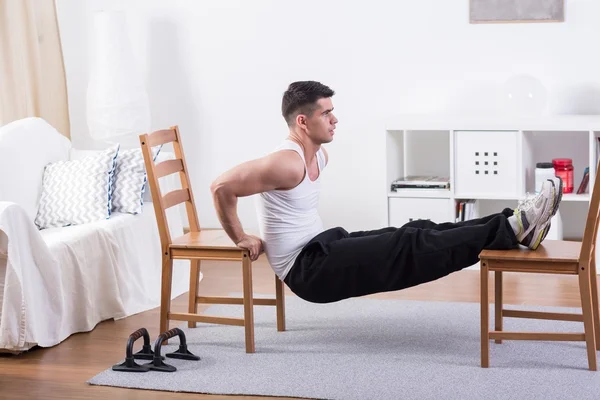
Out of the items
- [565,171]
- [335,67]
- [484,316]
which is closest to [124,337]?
[484,316]

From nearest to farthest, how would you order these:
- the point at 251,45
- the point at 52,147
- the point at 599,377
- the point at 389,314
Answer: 1. the point at 599,377
2. the point at 389,314
3. the point at 52,147
4. the point at 251,45

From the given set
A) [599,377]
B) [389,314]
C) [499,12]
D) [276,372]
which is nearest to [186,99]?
[499,12]

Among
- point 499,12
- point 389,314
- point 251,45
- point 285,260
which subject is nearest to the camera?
point 285,260

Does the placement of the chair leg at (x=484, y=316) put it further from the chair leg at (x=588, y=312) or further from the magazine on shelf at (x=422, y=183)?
the magazine on shelf at (x=422, y=183)

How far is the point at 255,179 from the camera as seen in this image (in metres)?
3.20

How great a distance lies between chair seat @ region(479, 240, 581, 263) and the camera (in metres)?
3.03

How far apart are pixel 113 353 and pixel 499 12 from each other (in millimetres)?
2658

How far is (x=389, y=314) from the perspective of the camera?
12.6 feet

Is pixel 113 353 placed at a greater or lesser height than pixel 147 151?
lesser

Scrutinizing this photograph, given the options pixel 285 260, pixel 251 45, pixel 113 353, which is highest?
pixel 251 45

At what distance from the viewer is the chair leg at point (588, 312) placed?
3.02m

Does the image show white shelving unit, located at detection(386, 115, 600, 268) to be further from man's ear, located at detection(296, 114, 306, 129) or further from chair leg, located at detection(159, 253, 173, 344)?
chair leg, located at detection(159, 253, 173, 344)

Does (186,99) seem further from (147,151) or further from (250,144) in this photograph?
(147,151)

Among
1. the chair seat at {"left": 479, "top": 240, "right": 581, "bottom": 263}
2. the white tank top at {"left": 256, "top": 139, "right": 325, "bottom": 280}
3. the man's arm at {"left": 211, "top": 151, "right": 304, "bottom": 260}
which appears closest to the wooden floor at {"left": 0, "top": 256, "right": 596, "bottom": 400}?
the white tank top at {"left": 256, "top": 139, "right": 325, "bottom": 280}
